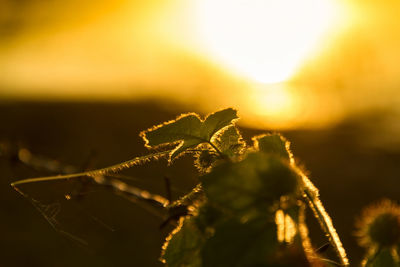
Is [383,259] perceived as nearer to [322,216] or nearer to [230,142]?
[322,216]

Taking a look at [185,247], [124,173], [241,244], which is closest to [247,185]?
[241,244]

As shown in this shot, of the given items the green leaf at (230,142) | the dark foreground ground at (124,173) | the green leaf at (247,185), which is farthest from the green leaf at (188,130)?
the dark foreground ground at (124,173)

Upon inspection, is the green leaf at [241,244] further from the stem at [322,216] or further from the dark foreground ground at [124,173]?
the dark foreground ground at [124,173]

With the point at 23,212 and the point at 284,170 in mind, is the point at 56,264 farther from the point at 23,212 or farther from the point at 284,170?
the point at 284,170

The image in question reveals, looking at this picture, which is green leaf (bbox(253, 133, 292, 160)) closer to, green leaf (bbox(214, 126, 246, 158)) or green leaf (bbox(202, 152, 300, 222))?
green leaf (bbox(214, 126, 246, 158))

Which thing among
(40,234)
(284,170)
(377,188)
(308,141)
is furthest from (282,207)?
(308,141)

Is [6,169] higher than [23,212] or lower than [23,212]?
higher
